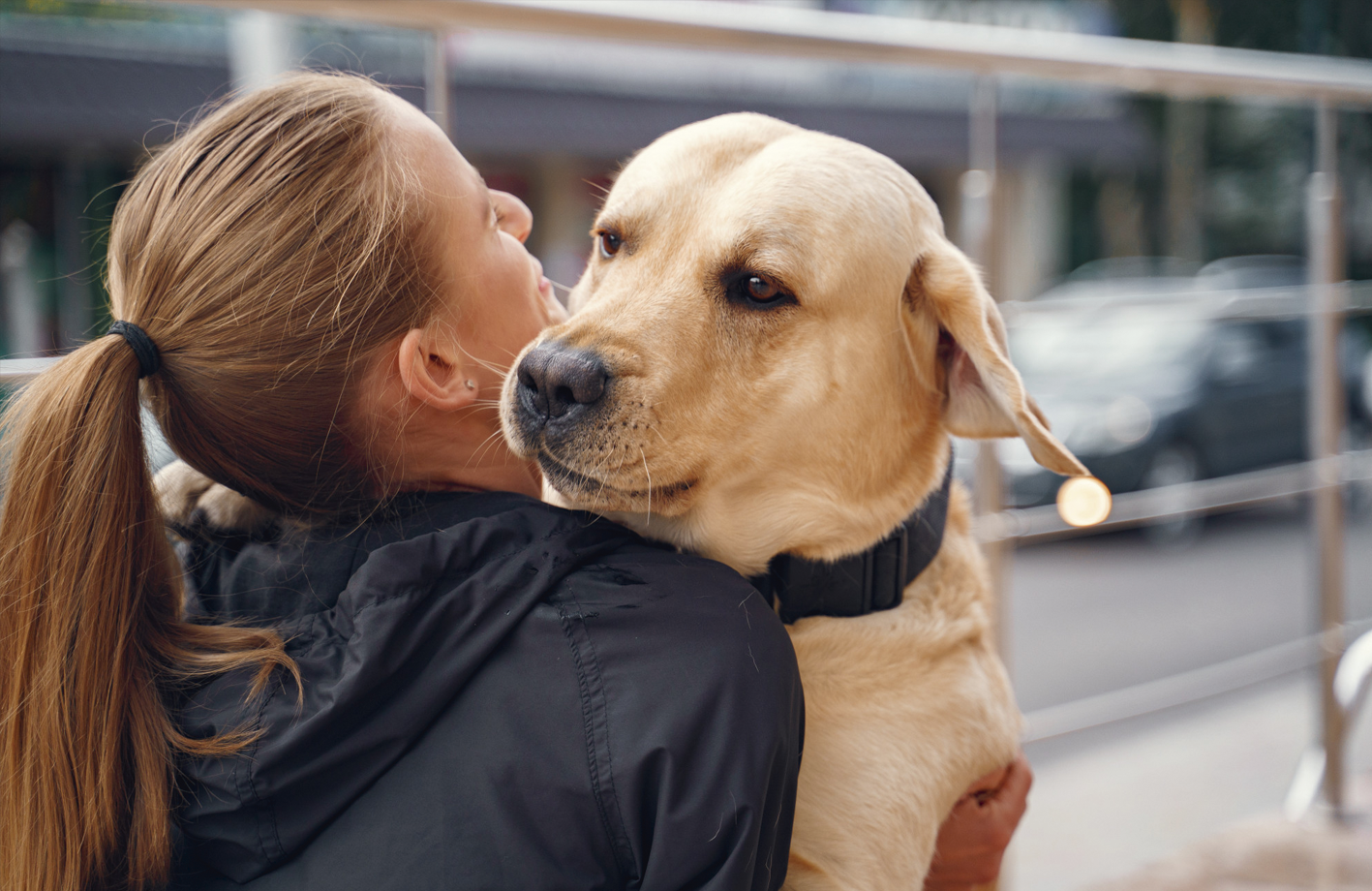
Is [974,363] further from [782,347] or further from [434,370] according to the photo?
[434,370]

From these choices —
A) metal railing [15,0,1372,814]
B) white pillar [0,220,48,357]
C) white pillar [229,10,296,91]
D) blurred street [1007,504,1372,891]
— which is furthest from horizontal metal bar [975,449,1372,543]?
white pillar [0,220,48,357]

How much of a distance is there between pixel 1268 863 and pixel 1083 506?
3.37ft

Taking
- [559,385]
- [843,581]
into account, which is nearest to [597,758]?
[559,385]

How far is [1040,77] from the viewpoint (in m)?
2.29

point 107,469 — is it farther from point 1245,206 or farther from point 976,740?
point 1245,206

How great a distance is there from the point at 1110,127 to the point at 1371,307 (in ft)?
40.8

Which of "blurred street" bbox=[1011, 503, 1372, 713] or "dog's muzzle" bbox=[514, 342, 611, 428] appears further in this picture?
"blurred street" bbox=[1011, 503, 1372, 713]

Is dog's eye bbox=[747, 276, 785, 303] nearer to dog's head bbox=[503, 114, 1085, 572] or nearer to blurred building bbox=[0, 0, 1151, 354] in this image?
dog's head bbox=[503, 114, 1085, 572]

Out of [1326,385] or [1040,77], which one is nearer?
[1040,77]

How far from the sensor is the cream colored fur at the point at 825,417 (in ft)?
4.45

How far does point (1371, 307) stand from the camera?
3115mm

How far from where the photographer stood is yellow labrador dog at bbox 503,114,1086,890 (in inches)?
52.6

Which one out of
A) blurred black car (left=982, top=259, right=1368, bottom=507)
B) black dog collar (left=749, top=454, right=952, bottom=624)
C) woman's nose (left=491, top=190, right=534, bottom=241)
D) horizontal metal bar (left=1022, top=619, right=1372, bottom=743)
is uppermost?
woman's nose (left=491, top=190, right=534, bottom=241)

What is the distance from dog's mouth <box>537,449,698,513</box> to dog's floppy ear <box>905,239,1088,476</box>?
17.9 inches
